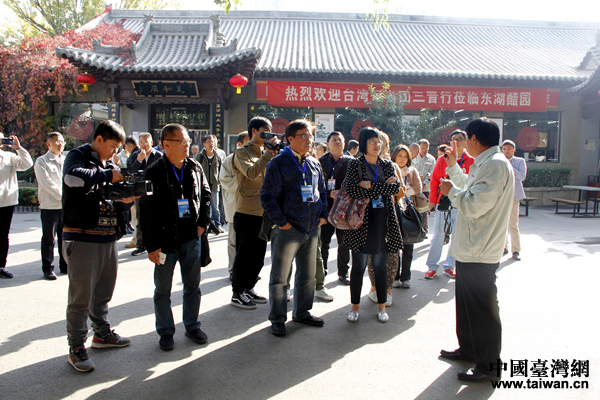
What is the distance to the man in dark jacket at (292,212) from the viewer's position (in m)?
3.34

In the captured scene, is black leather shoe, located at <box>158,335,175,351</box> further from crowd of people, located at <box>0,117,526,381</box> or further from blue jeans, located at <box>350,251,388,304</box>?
blue jeans, located at <box>350,251,388,304</box>

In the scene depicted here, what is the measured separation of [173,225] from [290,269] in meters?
1.03

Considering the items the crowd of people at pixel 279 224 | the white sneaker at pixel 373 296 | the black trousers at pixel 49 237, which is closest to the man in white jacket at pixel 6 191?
the black trousers at pixel 49 237

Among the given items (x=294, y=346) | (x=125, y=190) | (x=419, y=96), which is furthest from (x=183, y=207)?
(x=419, y=96)

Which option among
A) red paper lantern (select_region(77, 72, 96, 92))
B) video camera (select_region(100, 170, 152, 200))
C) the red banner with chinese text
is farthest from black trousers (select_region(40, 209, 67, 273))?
the red banner with chinese text

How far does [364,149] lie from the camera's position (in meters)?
3.68

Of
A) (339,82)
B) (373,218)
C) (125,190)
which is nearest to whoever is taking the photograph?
(125,190)

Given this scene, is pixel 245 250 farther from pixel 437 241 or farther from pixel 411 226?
pixel 437 241

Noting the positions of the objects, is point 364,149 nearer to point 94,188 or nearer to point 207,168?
point 94,188

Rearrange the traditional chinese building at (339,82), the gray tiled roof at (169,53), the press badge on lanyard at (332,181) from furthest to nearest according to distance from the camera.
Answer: the traditional chinese building at (339,82) < the gray tiled roof at (169,53) < the press badge on lanyard at (332,181)

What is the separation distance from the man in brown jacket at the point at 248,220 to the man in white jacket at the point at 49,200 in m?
2.35

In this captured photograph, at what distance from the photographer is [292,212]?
335 cm

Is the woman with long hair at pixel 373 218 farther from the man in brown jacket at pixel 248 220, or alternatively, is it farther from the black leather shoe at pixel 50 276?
the black leather shoe at pixel 50 276

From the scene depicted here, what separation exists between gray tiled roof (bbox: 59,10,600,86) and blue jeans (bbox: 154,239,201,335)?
7.53 meters
